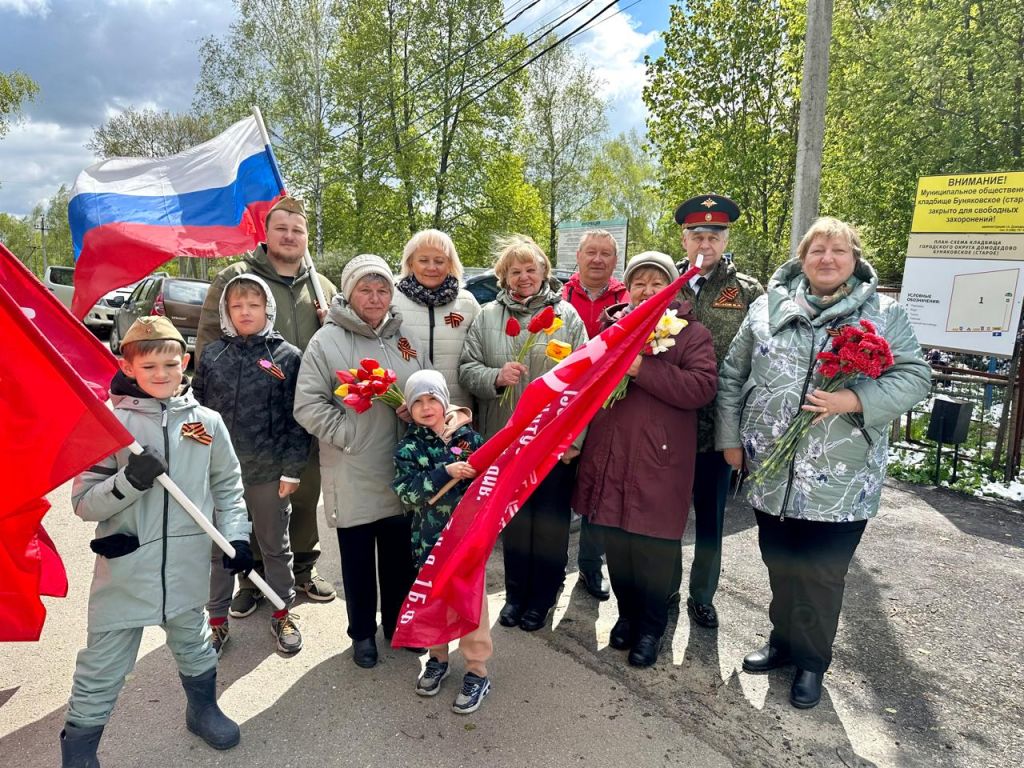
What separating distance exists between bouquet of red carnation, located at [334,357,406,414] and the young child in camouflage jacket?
0.39ft

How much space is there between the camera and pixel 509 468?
9.31 feet

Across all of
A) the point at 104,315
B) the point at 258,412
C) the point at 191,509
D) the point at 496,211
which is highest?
the point at 496,211

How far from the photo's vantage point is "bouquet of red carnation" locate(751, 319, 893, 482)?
2.71 metres

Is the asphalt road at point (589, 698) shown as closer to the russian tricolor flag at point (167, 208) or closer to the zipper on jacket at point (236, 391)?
the zipper on jacket at point (236, 391)

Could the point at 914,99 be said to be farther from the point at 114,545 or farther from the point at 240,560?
the point at 114,545

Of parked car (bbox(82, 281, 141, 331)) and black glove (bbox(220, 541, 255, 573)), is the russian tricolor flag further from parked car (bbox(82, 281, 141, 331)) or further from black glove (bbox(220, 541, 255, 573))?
parked car (bbox(82, 281, 141, 331))

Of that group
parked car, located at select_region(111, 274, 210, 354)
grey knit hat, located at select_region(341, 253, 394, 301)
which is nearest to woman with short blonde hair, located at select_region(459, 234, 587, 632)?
grey knit hat, located at select_region(341, 253, 394, 301)

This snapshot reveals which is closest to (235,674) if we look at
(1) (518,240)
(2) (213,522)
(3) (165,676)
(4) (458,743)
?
(3) (165,676)

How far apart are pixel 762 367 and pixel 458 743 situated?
7.15 ft

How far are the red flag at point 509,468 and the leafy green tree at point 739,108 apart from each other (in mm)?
12163

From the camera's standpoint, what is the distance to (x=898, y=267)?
49.9 ft

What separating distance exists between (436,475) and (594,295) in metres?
1.83

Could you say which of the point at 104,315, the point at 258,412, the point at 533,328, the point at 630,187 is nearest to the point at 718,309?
the point at 533,328

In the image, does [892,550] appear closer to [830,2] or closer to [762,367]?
[762,367]
